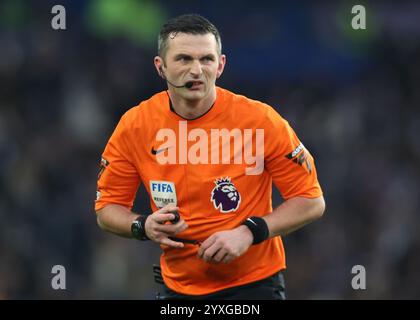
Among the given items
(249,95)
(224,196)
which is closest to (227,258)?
(224,196)

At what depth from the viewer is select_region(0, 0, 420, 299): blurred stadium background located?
11.4m

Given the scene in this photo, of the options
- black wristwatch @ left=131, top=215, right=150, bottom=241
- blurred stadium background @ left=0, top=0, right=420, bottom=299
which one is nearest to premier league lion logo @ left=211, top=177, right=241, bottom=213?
black wristwatch @ left=131, top=215, right=150, bottom=241

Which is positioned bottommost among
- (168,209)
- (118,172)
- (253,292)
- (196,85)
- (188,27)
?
(253,292)

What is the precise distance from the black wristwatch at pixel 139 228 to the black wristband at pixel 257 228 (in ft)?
1.90

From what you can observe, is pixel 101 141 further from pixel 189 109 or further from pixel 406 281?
pixel 189 109

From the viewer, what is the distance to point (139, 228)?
5.62 metres

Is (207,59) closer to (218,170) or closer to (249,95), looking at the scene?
(218,170)

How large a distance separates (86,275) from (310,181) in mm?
6165

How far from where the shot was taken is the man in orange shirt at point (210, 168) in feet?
18.5

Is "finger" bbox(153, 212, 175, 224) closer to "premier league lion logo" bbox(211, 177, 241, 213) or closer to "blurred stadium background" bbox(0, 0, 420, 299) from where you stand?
"premier league lion logo" bbox(211, 177, 241, 213)

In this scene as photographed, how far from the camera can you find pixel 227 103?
5.81 meters

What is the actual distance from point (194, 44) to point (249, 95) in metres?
7.67

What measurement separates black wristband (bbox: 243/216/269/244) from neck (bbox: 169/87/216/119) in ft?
2.41

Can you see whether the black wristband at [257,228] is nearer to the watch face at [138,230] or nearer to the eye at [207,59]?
the watch face at [138,230]
